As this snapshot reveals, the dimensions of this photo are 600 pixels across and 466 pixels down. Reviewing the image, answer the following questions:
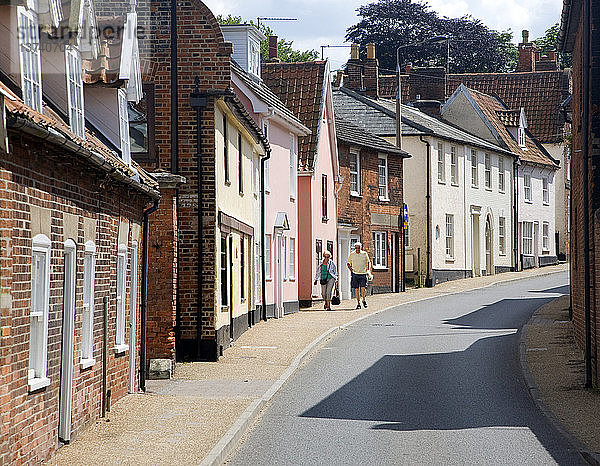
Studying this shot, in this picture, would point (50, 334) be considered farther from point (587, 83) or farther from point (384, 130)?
point (384, 130)

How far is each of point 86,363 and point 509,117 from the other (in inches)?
1951

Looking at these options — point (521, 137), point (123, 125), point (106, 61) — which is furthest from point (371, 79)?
point (106, 61)

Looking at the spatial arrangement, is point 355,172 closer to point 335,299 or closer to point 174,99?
point 335,299

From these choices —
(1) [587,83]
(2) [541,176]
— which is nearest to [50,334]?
(1) [587,83]

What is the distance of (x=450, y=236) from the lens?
1938 inches

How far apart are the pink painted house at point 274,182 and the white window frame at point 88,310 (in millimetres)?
15382

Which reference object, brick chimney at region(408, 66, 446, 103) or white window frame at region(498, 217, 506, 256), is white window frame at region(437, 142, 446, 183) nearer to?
white window frame at region(498, 217, 506, 256)

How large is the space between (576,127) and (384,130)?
27.2 meters

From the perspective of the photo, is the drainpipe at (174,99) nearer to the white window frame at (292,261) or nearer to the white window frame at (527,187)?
the white window frame at (292,261)

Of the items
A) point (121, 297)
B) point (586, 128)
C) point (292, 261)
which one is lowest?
point (121, 297)

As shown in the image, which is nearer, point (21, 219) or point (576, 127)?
point (21, 219)

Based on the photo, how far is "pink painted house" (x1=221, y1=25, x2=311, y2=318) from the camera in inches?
1122

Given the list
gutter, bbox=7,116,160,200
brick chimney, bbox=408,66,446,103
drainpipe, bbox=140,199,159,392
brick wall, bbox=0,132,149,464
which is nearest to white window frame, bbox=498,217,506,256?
brick chimney, bbox=408,66,446,103

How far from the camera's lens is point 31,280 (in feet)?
30.7
